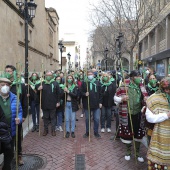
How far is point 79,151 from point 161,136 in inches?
109

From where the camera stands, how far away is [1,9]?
11.7 m

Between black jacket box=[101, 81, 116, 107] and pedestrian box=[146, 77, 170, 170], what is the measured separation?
3710 mm

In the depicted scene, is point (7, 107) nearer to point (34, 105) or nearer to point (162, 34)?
point (34, 105)

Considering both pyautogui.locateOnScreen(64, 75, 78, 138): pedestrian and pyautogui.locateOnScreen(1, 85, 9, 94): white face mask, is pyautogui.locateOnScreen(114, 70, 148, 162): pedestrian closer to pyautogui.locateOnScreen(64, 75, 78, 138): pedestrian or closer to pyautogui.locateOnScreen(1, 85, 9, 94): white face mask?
pyautogui.locateOnScreen(64, 75, 78, 138): pedestrian

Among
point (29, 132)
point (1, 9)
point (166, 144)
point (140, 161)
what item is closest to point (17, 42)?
point (1, 9)

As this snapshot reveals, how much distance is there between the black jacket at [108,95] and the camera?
23.3 feet

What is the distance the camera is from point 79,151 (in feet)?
18.1

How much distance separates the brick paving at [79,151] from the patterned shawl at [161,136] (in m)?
1.37

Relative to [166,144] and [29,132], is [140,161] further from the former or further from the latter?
[29,132]

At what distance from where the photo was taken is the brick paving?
4.67m

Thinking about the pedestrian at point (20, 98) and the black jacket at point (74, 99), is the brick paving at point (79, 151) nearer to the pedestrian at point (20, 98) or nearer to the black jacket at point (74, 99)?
the pedestrian at point (20, 98)

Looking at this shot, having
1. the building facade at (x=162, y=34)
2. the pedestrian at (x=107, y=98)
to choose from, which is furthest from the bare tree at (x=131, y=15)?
the pedestrian at (x=107, y=98)

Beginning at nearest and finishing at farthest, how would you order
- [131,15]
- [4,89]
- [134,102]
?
[4,89], [134,102], [131,15]

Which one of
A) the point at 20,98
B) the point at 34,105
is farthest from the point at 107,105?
the point at 20,98
